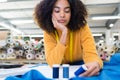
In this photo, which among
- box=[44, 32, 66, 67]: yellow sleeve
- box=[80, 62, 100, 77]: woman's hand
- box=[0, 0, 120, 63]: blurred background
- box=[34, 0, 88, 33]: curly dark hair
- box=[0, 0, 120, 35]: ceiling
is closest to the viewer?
box=[80, 62, 100, 77]: woman's hand

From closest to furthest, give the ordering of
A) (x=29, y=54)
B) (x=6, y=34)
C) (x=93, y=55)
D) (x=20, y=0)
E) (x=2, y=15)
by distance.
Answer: (x=93, y=55), (x=29, y=54), (x=6, y=34), (x=20, y=0), (x=2, y=15)

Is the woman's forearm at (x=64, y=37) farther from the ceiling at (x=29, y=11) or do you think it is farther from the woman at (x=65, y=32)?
the ceiling at (x=29, y=11)

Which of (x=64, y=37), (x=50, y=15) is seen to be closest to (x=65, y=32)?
(x=64, y=37)

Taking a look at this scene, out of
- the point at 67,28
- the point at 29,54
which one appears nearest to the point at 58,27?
the point at 67,28

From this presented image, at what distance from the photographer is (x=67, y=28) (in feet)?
3.78

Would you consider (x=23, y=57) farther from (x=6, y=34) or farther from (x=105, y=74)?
(x=105, y=74)

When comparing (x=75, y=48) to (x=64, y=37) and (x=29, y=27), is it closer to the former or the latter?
(x=64, y=37)

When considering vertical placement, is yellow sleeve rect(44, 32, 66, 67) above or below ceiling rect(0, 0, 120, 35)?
below

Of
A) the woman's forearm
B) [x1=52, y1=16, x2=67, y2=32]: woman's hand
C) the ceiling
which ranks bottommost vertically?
the woman's forearm

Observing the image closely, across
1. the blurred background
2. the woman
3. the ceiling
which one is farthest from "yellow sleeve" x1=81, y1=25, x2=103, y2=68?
the ceiling

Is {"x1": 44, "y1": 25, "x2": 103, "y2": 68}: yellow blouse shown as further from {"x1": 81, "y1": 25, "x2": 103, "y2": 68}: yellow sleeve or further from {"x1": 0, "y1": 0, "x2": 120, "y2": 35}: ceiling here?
{"x1": 0, "y1": 0, "x2": 120, "y2": 35}: ceiling

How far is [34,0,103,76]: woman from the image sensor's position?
3.41ft

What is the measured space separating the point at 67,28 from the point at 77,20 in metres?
0.09

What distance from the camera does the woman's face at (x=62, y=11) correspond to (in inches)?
42.8
